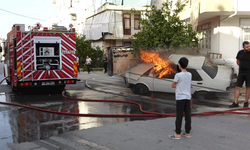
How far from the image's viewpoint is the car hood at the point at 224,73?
9292 millimetres

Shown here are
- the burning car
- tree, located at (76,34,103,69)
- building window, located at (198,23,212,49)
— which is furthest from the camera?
tree, located at (76,34,103,69)

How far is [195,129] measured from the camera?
18.9 ft

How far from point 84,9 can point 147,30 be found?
27.3 m

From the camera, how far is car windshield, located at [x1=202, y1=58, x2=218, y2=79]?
9.35 metres

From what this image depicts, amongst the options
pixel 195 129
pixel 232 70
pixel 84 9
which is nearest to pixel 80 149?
pixel 195 129

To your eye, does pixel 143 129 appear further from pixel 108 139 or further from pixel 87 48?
pixel 87 48

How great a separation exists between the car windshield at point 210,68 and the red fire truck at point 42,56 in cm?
530

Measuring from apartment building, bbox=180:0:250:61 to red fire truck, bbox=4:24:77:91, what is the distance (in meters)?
6.83

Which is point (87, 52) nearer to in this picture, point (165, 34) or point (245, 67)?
point (165, 34)

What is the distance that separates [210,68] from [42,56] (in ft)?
21.0

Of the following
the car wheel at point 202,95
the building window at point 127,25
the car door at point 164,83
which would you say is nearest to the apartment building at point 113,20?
the building window at point 127,25

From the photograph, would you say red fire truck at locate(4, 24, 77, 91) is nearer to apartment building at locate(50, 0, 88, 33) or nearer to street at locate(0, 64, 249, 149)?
street at locate(0, 64, 249, 149)

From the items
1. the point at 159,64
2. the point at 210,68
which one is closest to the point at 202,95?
the point at 210,68

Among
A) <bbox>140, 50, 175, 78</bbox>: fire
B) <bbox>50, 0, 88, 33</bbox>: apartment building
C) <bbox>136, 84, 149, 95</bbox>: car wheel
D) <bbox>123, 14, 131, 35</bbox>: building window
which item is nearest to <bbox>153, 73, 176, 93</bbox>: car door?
<bbox>140, 50, 175, 78</bbox>: fire
